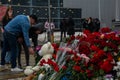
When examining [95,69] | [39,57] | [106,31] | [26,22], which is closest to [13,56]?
[26,22]

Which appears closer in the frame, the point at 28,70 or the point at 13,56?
the point at 28,70

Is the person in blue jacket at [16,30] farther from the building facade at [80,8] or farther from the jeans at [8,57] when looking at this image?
the building facade at [80,8]

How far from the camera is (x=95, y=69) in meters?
4.48

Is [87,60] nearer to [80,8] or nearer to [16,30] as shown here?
[16,30]

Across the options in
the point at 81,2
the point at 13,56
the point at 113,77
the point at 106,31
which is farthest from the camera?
the point at 81,2

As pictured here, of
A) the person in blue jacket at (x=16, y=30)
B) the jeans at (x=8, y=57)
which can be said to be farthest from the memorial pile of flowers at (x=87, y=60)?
the jeans at (x=8, y=57)

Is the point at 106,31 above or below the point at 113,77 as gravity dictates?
above

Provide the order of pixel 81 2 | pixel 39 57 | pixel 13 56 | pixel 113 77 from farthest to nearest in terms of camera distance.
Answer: pixel 81 2 → pixel 13 56 → pixel 39 57 → pixel 113 77

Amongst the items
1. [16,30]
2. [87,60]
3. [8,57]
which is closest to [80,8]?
[8,57]

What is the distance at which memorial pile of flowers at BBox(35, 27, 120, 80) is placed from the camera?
443 centimetres

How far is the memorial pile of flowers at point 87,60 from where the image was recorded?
14.5 feet

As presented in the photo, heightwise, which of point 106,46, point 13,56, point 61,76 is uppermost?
point 106,46

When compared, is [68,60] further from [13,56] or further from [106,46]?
[13,56]

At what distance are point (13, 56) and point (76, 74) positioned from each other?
21.4 ft
